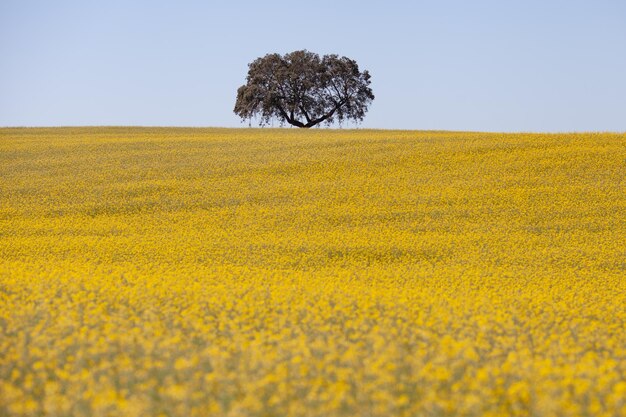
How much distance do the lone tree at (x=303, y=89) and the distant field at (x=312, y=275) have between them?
16.3 meters

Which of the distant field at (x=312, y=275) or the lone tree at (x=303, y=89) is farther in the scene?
the lone tree at (x=303, y=89)

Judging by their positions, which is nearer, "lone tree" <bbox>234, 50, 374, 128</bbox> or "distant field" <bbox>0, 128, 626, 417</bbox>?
"distant field" <bbox>0, 128, 626, 417</bbox>

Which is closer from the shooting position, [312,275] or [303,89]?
[312,275]

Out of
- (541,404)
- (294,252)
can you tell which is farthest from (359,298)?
(294,252)

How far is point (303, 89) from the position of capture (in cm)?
6081

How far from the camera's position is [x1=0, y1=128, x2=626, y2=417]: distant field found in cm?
663

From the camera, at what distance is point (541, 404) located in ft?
19.2

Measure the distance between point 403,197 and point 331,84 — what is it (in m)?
36.3

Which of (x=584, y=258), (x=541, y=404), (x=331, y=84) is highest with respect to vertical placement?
(x=331, y=84)

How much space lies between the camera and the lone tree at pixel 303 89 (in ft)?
198

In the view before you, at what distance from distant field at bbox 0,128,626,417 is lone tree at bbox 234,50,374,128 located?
16.3 meters

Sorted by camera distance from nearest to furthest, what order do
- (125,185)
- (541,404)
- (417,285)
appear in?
(541,404), (417,285), (125,185)

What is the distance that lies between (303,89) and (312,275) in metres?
45.0

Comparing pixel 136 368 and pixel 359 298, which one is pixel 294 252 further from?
pixel 136 368
